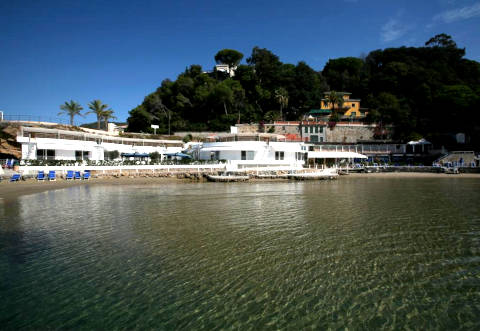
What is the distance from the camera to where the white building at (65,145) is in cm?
2978

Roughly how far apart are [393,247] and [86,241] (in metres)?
A: 9.32

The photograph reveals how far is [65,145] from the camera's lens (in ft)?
103

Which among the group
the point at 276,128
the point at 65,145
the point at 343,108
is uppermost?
the point at 343,108

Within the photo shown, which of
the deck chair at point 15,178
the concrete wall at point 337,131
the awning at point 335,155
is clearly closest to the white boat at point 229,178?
the awning at point 335,155

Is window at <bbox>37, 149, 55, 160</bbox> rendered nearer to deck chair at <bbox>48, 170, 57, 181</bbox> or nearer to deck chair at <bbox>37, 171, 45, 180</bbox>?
deck chair at <bbox>37, 171, 45, 180</bbox>

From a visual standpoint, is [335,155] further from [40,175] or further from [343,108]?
[40,175]

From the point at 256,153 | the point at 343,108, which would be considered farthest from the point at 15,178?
the point at 343,108

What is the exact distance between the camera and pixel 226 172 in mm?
29625

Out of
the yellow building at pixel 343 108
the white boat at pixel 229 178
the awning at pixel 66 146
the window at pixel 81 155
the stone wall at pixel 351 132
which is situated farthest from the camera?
the yellow building at pixel 343 108

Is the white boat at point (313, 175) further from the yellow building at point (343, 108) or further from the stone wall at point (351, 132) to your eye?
the yellow building at point (343, 108)

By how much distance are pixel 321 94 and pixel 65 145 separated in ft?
192

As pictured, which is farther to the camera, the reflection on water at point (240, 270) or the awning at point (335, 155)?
the awning at point (335, 155)

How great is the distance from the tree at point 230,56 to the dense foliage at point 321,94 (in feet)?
28.2

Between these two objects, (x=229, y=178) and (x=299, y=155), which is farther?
(x=299, y=155)
